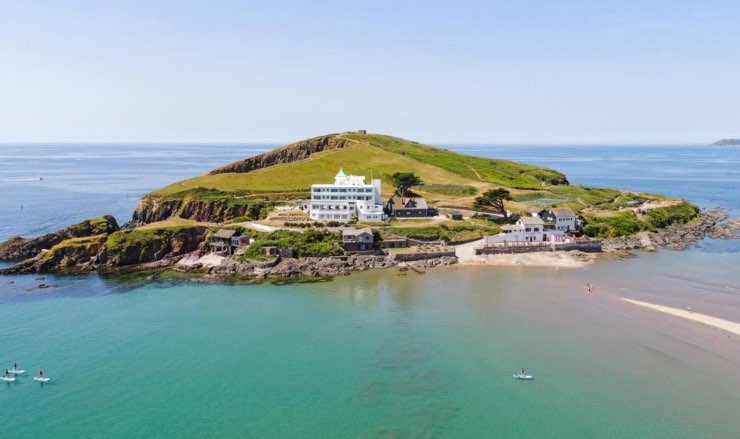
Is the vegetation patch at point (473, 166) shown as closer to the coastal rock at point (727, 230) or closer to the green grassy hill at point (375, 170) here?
the green grassy hill at point (375, 170)

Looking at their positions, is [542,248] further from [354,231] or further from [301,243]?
[301,243]

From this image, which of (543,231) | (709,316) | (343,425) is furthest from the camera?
(543,231)

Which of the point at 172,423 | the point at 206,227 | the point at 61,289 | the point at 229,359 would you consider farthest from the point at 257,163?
the point at 172,423

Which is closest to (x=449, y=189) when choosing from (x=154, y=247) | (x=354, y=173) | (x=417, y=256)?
→ (x=354, y=173)

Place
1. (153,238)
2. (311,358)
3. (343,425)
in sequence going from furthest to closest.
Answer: (153,238), (311,358), (343,425)

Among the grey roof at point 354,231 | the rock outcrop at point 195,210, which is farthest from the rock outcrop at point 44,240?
the grey roof at point 354,231

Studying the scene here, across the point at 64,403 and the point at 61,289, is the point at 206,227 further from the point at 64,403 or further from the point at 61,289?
the point at 64,403

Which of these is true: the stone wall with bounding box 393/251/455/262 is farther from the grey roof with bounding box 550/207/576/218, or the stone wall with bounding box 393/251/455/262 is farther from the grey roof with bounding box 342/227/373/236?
the grey roof with bounding box 550/207/576/218
